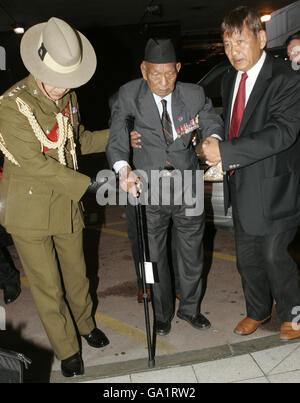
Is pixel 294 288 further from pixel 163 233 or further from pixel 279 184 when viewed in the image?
pixel 163 233

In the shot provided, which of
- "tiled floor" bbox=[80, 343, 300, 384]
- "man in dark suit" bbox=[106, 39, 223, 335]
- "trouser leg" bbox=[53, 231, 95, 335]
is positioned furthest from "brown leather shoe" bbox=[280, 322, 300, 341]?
"trouser leg" bbox=[53, 231, 95, 335]

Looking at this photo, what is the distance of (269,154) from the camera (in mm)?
2486

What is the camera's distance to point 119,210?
7566mm

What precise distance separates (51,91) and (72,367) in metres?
1.83

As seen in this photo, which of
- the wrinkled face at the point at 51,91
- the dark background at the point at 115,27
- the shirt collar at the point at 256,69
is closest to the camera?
the wrinkled face at the point at 51,91

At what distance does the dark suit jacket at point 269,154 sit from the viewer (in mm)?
2471

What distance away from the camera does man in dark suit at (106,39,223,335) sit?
2.74 metres

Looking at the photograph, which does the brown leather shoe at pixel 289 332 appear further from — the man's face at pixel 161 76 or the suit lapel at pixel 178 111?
the man's face at pixel 161 76

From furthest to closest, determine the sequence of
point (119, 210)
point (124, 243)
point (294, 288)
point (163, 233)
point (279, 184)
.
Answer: point (119, 210) → point (124, 243) → point (163, 233) → point (294, 288) → point (279, 184)

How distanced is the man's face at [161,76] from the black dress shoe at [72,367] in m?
1.93

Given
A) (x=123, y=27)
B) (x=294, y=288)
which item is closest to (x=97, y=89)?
(x=123, y=27)

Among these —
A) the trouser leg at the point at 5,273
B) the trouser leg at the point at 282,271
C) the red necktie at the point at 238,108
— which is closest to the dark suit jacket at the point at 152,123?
the red necktie at the point at 238,108

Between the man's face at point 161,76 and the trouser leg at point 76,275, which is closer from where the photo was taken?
the man's face at point 161,76

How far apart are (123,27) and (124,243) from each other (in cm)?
1045
